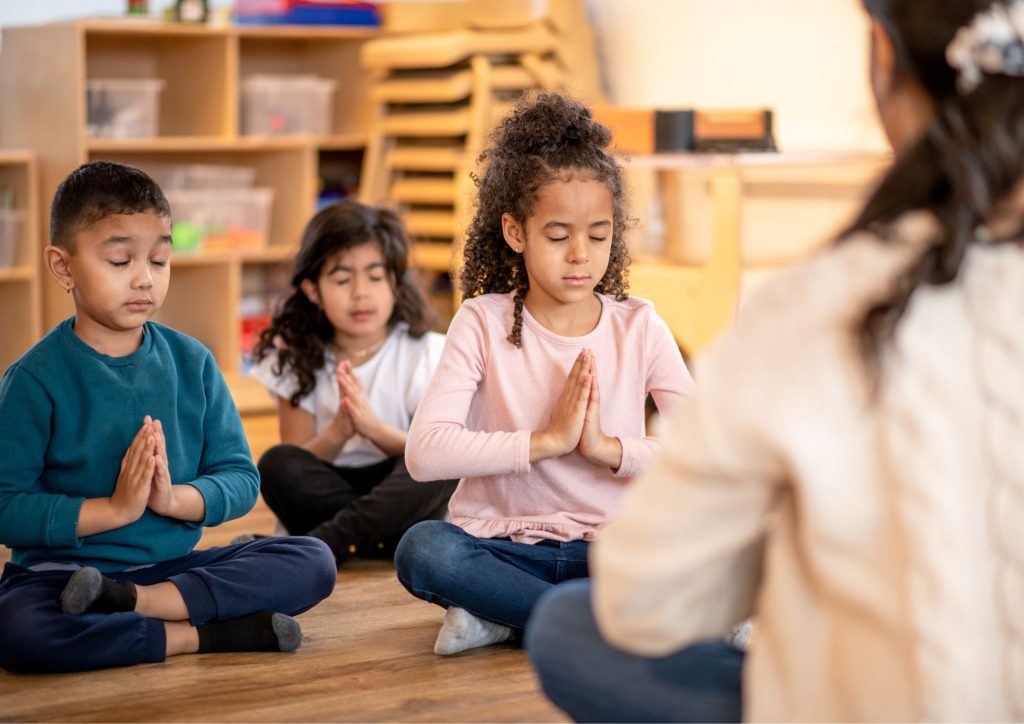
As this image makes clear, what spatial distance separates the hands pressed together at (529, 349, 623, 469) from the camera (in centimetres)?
165

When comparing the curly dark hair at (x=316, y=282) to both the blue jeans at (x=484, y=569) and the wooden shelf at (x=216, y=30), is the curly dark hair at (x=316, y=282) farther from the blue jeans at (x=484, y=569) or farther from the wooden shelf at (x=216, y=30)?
the wooden shelf at (x=216, y=30)

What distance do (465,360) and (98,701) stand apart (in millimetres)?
614

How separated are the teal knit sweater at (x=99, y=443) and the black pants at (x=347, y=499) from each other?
35cm

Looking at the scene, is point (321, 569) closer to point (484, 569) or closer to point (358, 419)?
point (484, 569)

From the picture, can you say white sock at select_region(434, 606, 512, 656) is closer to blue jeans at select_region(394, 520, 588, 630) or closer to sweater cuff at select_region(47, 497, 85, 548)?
blue jeans at select_region(394, 520, 588, 630)

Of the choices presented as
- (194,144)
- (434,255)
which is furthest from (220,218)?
(434,255)

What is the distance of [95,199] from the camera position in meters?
1.71

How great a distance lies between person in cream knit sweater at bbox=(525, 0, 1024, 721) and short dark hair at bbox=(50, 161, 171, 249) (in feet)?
3.37

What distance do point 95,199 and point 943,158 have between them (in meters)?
1.17

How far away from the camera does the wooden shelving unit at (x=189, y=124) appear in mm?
3590

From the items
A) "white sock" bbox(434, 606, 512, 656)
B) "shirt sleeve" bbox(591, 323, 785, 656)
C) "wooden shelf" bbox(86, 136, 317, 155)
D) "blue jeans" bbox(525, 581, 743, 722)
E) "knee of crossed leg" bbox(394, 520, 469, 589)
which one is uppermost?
"wooden shelf" bbox(86, 136, 317, 155)

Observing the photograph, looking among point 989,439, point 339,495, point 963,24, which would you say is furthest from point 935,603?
point 339,495

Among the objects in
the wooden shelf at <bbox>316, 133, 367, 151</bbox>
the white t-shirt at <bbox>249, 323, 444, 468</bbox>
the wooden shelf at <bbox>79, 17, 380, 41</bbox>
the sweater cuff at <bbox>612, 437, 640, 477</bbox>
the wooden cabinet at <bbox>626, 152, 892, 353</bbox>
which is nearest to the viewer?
the sweater cuff at <bbox>612, 437, 640, 477</bbox>

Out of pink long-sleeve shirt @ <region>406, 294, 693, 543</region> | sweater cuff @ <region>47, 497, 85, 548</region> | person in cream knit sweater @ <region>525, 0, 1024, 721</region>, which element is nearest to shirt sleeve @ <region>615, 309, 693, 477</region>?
pink long-sleeve shirt @ <region>406, 294, 693, 543</region>
